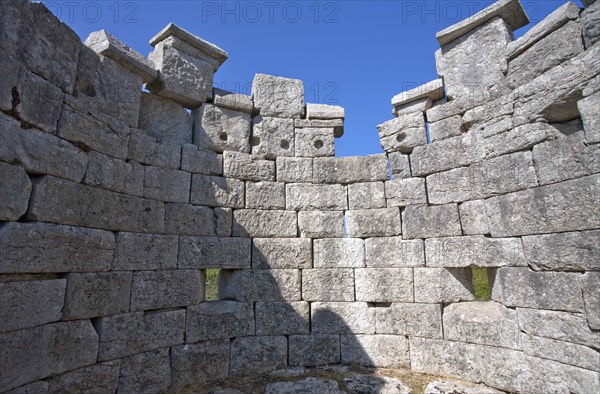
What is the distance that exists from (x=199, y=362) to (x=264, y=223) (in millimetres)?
2124

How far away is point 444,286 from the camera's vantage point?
16.8 ft

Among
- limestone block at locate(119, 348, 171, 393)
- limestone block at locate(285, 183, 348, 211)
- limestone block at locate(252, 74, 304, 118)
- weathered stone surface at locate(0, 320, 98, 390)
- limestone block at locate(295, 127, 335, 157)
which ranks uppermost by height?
limestone block at locate(252, 74, 304, 118)

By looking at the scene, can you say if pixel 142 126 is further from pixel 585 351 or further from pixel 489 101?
pixel 585 351

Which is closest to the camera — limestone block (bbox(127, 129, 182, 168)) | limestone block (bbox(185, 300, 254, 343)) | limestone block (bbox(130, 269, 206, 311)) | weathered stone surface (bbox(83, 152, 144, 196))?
weathered stone surface (bbox(83, 152, 144, 196))

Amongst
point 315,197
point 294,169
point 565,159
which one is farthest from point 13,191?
point 565,159

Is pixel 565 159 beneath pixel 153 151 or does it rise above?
beneath

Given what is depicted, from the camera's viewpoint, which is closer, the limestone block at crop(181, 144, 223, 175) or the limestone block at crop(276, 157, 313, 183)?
the limestone block at crop(181, 144, 223, 175)

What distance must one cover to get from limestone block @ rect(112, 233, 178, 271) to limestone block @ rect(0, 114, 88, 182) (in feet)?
3.09

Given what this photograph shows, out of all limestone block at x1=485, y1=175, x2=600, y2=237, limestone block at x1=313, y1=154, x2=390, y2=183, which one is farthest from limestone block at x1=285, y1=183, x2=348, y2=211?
limestone block at x1=485, y1=175, x2=600, y2=237

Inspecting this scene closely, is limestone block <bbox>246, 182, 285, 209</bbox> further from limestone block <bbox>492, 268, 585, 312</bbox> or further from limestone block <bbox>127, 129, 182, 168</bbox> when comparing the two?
limestone block <bbox>492, 268, 585, 312</bbox>

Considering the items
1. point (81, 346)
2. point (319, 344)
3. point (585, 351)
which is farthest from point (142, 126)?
point (585, 351)

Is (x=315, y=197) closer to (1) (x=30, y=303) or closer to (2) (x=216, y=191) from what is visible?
(2) (x=216, y=191)

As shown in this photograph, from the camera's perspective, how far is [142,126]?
5262 millimetres

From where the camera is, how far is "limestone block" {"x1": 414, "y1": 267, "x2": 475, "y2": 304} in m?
5.05
